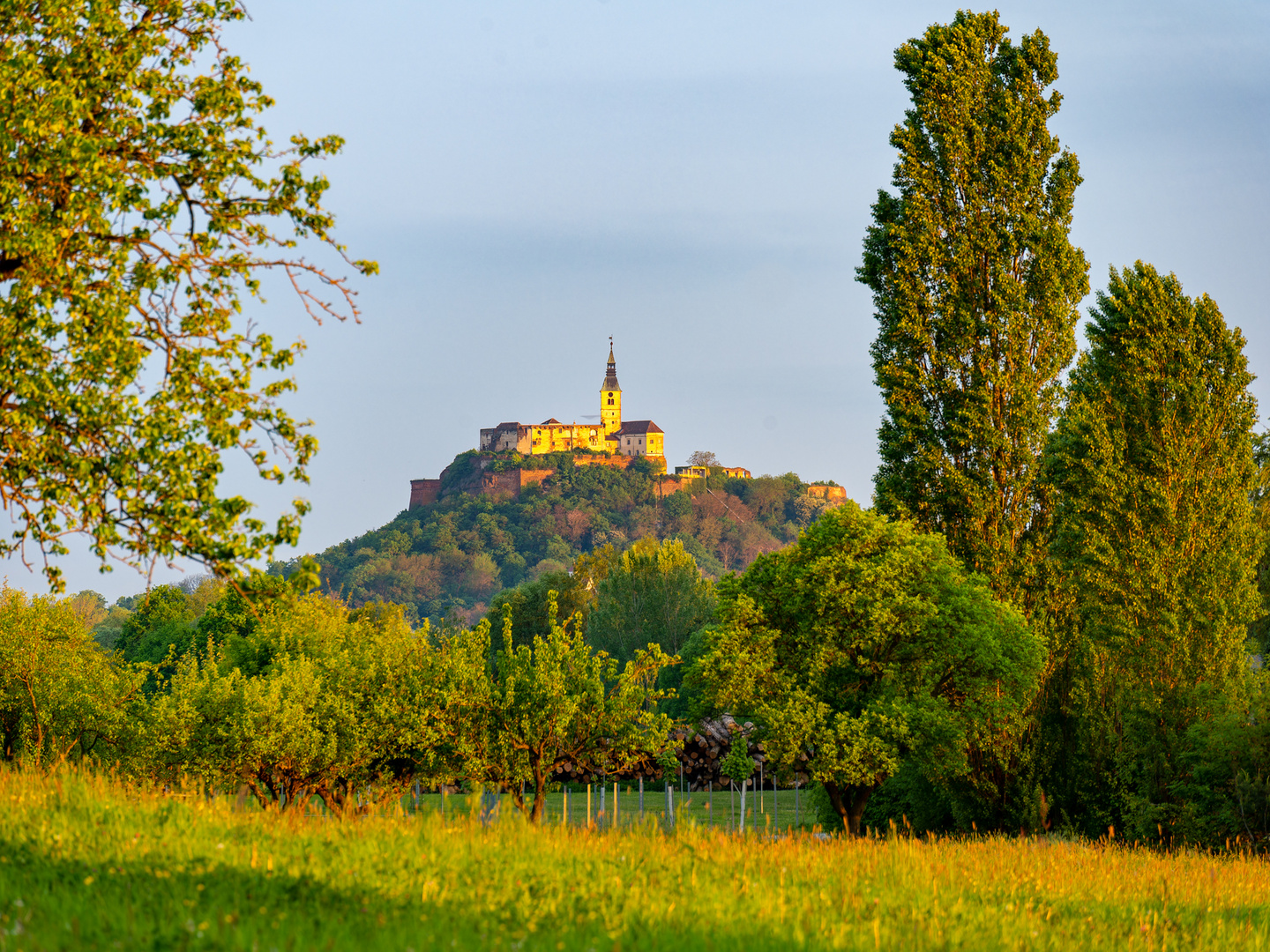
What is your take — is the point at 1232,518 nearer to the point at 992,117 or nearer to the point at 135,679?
the point at 992,117

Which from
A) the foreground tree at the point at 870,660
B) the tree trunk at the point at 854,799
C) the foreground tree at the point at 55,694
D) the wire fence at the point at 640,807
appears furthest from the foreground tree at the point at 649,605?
the foreground tree at the point at 870,660

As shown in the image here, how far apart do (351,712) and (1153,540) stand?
19373mm

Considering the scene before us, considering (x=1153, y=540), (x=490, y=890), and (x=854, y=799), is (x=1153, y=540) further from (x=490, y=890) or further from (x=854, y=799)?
(x=490, y=890)

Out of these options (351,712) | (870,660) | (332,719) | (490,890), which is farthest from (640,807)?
(332,719)

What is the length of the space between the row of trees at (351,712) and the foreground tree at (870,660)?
224cm

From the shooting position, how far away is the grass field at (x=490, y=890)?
5.72 m

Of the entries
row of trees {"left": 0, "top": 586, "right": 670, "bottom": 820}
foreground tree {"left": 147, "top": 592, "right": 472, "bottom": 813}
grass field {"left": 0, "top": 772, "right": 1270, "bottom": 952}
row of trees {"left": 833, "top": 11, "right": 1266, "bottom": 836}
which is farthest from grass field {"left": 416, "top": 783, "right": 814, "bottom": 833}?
grass field {"left": 0, "top": 772, "right": 1270, "bottom": 952}

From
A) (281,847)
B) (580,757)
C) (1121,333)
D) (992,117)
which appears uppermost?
(992,117)

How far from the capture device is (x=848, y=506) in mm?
25141

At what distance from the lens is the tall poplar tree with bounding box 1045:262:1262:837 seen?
2392 centimetres

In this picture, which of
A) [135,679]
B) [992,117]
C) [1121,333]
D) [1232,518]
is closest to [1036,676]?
[1232,518]

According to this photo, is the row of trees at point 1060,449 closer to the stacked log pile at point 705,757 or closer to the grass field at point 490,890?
the grass field at point 490,890

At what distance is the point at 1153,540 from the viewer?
82.6 ft

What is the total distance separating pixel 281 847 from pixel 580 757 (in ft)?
62.0
